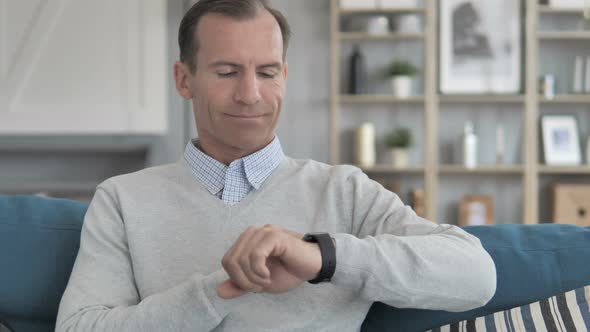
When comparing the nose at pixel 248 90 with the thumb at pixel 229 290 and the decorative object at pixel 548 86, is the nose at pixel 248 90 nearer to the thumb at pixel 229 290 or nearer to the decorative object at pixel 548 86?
the thumb at pixel 229 290

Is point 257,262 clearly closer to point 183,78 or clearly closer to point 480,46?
point 183,78

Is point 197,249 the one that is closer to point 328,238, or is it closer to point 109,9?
point 328,238

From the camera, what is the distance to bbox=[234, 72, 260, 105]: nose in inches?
56.6

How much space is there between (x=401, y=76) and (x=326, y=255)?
13.2ft

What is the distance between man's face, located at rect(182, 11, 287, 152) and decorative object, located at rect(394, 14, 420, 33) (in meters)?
3.63

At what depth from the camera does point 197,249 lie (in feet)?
4.64

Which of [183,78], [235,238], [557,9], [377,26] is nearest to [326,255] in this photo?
[235,238]

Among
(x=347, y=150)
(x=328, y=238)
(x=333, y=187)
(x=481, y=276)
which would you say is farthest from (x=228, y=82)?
(x=347, y=150)

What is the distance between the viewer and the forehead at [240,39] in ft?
4.77

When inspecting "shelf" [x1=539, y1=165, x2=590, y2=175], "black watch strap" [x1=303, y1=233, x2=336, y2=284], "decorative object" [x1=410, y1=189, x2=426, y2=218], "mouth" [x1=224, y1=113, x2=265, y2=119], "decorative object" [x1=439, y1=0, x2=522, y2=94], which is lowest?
"decorative object" [x1=410, y1=189, x2=426, y2=218]

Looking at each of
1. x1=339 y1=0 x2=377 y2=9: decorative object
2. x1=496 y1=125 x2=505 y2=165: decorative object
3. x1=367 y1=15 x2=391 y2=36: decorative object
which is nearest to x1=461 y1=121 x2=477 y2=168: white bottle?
x1=496 y1=125 x2=505 y2=165: decorative object

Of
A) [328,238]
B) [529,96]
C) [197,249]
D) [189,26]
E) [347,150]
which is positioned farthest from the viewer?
A: [347,150]

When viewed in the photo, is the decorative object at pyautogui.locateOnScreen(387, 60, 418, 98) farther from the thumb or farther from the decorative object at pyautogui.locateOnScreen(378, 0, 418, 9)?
the thumb

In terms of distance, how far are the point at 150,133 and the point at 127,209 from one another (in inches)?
133
